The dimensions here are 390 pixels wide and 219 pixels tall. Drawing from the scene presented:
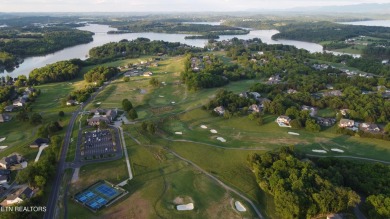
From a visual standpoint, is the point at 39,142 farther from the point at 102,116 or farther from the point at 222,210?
the point at 222,210

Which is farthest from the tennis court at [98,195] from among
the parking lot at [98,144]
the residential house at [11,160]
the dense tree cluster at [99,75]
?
the dense tree cluster at [99,75]

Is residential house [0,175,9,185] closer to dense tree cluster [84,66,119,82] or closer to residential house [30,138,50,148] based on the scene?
residential house [30,138,50,148]

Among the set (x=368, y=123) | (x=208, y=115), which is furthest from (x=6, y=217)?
(x=368, y=123)

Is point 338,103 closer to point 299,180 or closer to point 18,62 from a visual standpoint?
point 299,180

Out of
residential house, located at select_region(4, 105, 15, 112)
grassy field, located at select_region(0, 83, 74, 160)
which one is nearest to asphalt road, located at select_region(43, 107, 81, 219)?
grassy field, located at select_region(0, 83, 74, 160)

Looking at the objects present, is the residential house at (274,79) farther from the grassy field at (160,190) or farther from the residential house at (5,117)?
the residential house at (5,117)

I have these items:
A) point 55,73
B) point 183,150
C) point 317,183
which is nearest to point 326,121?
point 317,183
